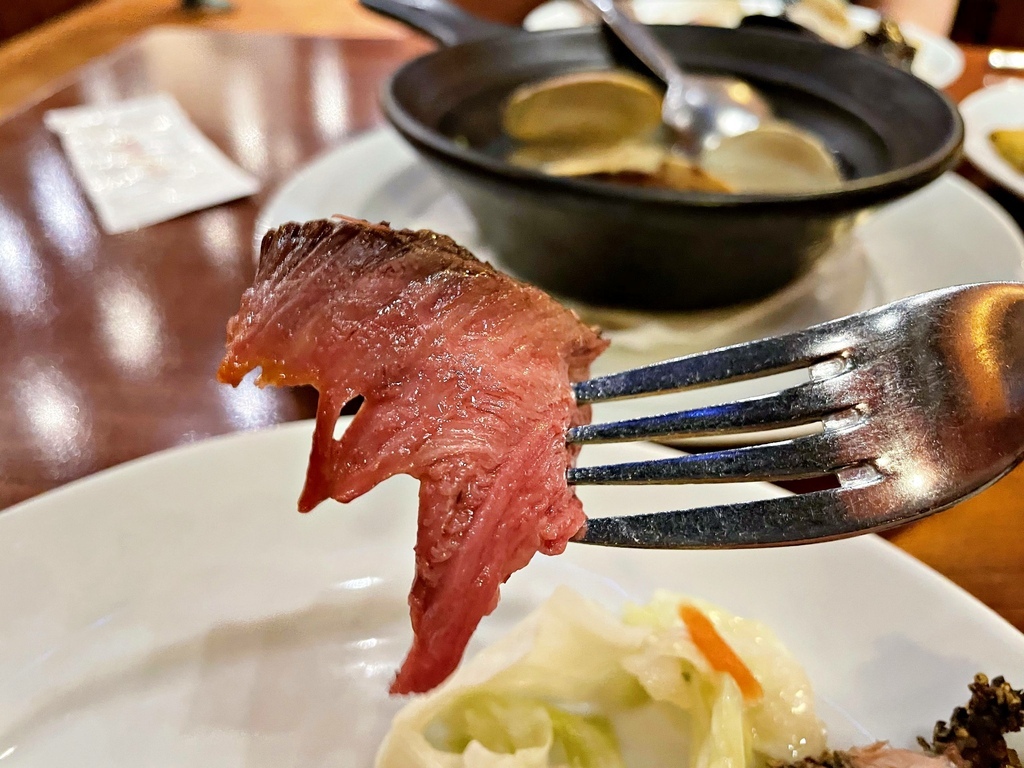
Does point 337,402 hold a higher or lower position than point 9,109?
higher

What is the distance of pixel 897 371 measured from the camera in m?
0.47

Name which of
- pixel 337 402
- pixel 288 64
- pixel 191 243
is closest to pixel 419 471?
pixel 337 402

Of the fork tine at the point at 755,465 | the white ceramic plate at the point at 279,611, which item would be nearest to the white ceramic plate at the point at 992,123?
the white ceramic plate at the point at 279,611

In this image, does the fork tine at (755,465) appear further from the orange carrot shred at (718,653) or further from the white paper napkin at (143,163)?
the white paper napkin at (143,163)

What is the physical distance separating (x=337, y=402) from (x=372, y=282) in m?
0.07

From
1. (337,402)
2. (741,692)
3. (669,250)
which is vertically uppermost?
(337,402)

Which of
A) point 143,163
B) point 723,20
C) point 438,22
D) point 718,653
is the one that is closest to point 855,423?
point 718,653

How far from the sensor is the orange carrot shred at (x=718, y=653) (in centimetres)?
56

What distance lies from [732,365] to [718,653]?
0.23 m

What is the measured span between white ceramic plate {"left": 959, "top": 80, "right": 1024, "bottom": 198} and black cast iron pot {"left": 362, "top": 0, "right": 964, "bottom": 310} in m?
0.30

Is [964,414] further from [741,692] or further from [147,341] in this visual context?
[147,341]

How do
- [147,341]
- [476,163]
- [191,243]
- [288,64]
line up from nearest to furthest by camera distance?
1. [476,163]
2. [147,341]
3. [191,243]
4. [288,64]

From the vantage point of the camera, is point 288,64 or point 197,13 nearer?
point 288,64

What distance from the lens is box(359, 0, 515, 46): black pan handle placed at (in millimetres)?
1210
